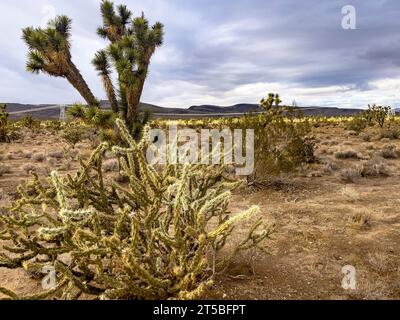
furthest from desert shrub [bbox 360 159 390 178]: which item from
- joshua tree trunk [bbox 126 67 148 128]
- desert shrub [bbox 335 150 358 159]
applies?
joshua tree trunk [bbox 126 67 148 128]

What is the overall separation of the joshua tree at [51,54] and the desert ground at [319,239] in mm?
3262

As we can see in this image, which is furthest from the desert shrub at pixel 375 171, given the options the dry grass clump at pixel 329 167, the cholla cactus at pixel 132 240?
the cholla cactus at pixel 132 240

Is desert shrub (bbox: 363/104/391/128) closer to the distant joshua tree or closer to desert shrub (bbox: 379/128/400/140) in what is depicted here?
desert shrub (bbox: 379/128/400/140)

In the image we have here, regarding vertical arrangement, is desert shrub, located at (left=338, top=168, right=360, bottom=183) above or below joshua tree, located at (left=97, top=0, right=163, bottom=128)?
below

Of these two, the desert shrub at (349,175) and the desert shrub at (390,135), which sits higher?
the desert shrub at (390,135)

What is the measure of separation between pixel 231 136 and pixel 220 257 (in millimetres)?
Result: 5695

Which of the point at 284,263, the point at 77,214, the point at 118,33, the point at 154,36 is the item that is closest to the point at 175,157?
the point at 77,214

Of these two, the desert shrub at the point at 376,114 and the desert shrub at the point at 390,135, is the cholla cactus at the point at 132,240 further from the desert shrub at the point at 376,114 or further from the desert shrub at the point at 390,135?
the desert shrub at the point at 376,114

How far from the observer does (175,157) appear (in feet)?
12.7

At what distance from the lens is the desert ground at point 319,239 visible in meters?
4.11

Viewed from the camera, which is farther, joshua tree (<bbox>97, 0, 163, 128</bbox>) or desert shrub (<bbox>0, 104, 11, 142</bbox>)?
desert shrub (<bbox>0, 104, 11, 142</bbox>)

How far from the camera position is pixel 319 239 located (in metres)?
5.72

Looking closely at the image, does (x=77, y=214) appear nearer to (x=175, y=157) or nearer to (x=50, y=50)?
(x=175, y=157)

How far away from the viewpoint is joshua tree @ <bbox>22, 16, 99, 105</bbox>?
9328mm
